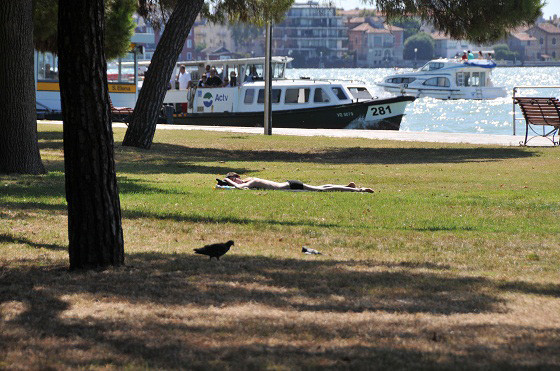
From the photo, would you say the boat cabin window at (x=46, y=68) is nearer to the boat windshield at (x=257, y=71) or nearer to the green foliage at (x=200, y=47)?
the boat windshield at (x=257, y=71)

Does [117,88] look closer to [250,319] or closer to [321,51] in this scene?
[250,319]

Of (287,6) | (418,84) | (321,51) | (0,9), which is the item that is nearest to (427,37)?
(321,51)

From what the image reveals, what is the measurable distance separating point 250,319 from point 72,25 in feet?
7.65

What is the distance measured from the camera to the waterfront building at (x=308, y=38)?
6506 inches

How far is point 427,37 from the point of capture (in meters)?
190

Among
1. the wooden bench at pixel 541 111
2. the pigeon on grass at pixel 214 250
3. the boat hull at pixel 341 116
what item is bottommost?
the boat hull at pixel 341 116

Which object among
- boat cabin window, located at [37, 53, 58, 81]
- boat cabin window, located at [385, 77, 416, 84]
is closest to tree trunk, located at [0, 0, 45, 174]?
boat cabin window, located at [37, 53, 58, 81]

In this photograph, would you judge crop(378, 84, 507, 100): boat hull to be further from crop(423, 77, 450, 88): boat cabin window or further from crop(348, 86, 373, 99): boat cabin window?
crop(348, 86, 373, 99): boat cabin window

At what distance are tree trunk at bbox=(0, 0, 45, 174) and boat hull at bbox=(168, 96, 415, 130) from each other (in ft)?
70.7

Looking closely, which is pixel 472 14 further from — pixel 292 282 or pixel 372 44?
pixel 372 44

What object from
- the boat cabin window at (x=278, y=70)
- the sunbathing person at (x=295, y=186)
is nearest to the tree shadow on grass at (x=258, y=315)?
the sunbathing person at (x=295, y=186)

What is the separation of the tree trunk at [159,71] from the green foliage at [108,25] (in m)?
3.12

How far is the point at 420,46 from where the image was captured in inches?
7549

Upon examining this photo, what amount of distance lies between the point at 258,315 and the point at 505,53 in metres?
196
